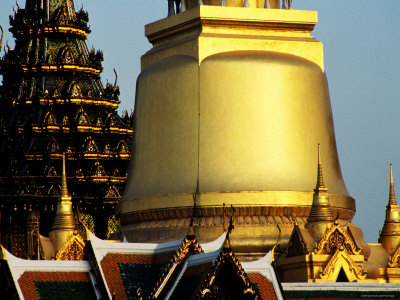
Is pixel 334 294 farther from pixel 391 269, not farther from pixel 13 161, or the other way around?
pixel 13 161

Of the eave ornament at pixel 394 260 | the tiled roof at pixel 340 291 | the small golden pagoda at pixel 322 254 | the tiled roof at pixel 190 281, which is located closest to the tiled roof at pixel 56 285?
the tiled roof at pixel 190 281

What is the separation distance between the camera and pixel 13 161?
53000 millimetres

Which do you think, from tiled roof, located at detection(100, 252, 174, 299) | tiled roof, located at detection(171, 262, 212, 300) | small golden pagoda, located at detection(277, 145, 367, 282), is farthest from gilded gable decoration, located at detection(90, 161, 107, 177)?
tiled roof, located at detection(171, 262, 212, 300)

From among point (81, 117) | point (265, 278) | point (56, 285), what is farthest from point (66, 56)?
point (265, 278)

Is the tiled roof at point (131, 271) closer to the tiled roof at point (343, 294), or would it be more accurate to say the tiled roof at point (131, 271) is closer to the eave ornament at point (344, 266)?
the tiled roof at point (343, 294)

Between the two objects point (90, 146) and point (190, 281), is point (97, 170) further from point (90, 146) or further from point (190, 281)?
point (190, 281)

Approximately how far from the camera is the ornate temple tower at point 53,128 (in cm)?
5147

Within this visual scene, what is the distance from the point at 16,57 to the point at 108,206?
5718 millimetres

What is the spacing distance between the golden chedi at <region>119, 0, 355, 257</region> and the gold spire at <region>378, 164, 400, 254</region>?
0.99 m

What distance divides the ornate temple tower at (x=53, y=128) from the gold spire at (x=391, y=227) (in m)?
13.7

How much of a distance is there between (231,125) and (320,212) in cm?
322

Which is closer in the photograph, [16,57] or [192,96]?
[192,96]

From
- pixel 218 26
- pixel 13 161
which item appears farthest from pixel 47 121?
pixel 218 26

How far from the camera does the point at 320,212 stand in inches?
1444
